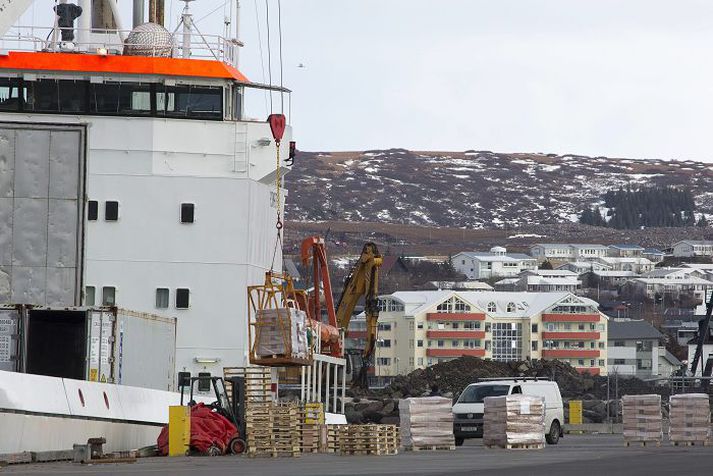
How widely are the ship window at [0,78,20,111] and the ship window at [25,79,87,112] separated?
0.29 metres

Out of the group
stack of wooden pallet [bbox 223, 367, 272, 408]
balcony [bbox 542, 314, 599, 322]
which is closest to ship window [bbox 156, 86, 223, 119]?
stack of wooden pallet [bbox 223, 367, 272, 408]

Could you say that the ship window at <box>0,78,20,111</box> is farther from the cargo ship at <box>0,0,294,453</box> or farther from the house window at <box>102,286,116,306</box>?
the house window at <box>102,286,116,306</box>

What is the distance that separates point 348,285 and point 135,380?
106 ft

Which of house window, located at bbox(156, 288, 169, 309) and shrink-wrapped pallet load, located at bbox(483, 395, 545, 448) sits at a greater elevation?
house window, located at bbox(156, 288, 169, 309)

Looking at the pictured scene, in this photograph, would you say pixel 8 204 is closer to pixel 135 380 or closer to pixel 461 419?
pixel 135 380

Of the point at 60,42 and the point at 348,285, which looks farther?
the point at 348,285

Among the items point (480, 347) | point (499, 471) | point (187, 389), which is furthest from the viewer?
point (480, 347)

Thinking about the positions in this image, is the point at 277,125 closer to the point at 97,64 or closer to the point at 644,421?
the point at 97,64

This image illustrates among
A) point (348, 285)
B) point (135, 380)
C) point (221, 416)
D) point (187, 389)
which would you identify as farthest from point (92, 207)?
point (348, 285)

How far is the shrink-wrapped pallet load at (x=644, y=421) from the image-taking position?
3481cm

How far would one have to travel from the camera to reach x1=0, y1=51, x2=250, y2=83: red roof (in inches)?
1630

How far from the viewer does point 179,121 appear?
41.5 meters

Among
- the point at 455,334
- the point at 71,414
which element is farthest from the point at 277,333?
the point at 455,334

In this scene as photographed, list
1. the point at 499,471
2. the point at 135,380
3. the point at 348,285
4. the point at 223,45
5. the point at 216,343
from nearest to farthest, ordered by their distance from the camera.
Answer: the point at 499,471
the point at 135,380
the point at 216,343
the point at 223,45
the point at 348,285
